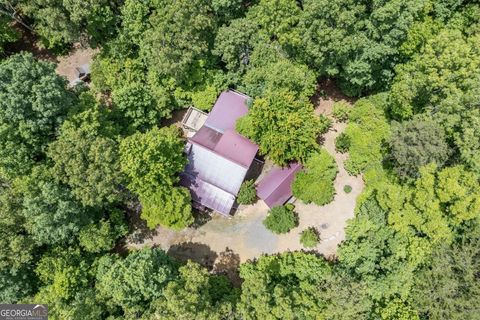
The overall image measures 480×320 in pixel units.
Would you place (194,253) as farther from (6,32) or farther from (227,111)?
(6,32)

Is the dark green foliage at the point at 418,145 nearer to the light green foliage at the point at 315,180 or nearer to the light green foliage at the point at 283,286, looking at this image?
the light green foliage at the point at 315,180

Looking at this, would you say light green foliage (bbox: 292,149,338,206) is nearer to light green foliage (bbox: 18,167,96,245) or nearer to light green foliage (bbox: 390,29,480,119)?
light green foliage (bbox: 390,29,480,119)

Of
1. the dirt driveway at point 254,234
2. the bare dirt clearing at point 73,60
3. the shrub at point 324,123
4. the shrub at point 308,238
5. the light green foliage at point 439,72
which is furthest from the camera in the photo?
the bare dirt clearing at point 73,60

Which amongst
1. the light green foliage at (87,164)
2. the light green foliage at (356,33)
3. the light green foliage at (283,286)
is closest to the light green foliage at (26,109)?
the light green foliage at (87,164)

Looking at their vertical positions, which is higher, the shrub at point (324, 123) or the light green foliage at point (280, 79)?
the light green foliage at point (280, 79)

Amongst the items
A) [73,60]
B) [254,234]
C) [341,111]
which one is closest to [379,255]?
[254,234]

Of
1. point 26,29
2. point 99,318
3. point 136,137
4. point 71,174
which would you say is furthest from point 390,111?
point 26,29

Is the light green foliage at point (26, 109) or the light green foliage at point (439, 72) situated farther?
the light green foliage at point (26, 109)
